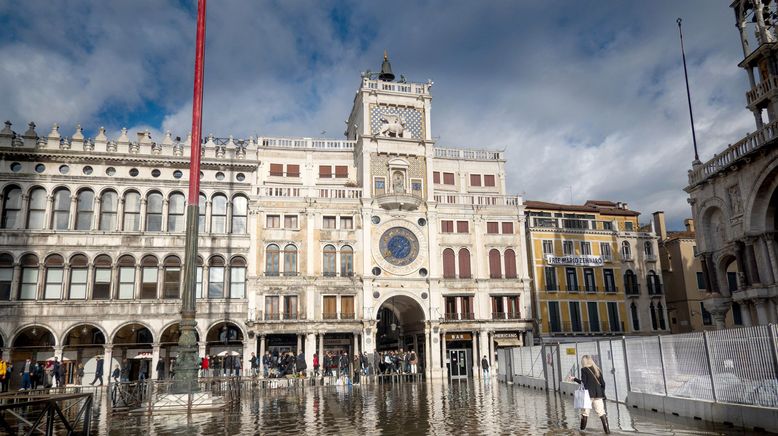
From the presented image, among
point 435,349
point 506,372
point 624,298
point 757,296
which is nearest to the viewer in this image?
point 757,296

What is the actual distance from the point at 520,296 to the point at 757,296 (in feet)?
61.4

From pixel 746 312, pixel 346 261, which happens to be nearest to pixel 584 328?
pixel 746 312

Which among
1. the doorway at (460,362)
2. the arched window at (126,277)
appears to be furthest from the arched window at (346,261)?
the arched window at (126,277)

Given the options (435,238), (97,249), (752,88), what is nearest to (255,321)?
(97,249)

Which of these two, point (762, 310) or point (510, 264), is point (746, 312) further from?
point (510, 264)

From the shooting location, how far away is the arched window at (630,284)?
48250 millimetres

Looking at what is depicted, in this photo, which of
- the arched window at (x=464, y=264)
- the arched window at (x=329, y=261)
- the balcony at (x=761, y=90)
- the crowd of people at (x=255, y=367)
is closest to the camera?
the balcony at (x=761, y=90)

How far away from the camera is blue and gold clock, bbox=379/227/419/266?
4225 centimetres

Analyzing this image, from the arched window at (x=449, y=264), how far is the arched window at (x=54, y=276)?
25.7m

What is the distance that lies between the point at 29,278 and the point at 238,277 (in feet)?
41.8

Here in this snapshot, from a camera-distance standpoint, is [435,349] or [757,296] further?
[435,349]

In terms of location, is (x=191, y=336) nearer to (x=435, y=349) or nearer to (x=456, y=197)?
(x=435, y=349)

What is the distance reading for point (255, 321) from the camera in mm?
38281

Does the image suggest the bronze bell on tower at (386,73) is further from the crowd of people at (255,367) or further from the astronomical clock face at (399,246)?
the crowd of people at (255,367)
